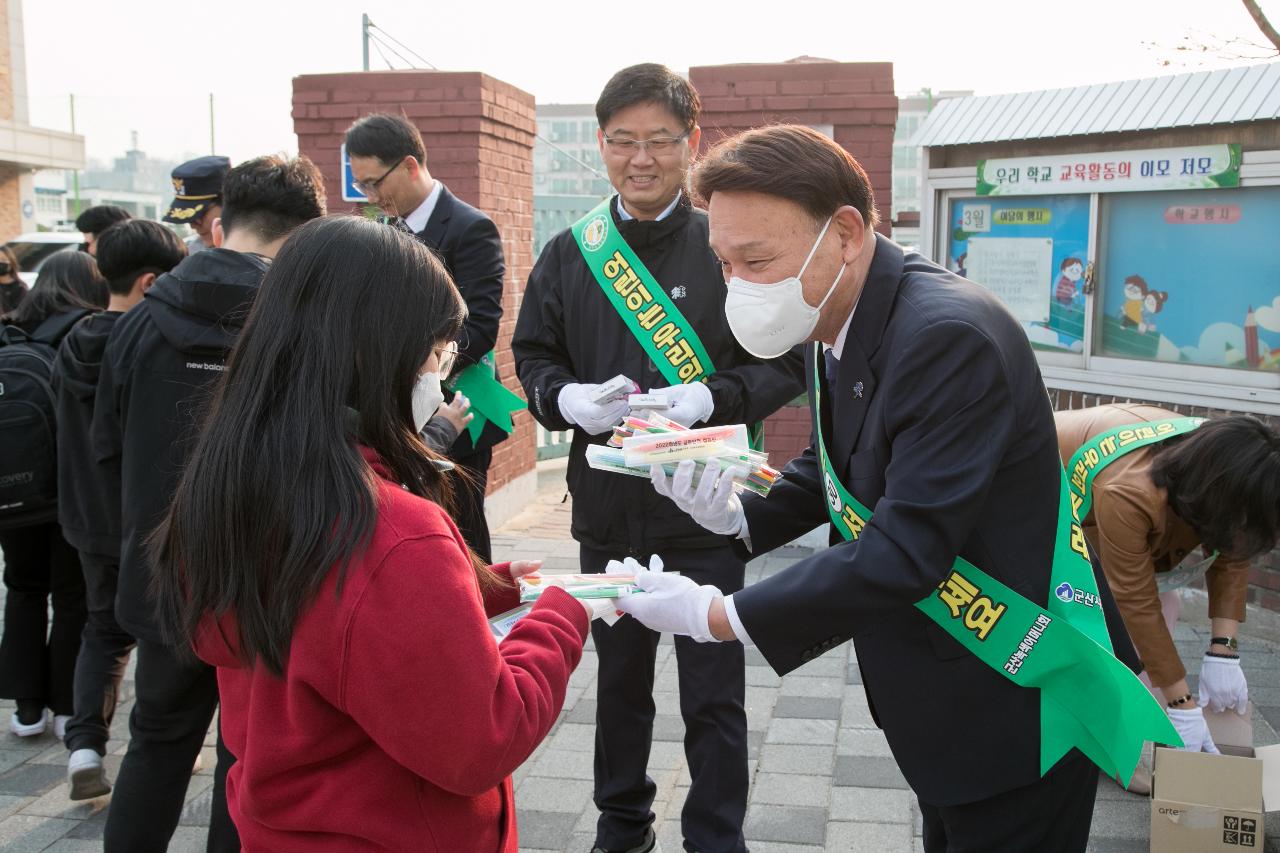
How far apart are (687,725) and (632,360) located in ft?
3.67

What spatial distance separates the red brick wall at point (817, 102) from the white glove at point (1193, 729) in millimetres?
3965

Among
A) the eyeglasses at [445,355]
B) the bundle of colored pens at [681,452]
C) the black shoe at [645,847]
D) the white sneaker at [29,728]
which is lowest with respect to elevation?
the white sneaker at [29,728]

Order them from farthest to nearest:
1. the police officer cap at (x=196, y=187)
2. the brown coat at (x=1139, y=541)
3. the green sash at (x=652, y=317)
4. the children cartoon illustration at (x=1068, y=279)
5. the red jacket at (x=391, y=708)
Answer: the children cartoon illustration at (x=1068, y=279) → the police officer cap at (x=196, y=187) → the brown coat at (x=1139, y=541) → the green sash at (x=652, y=317) → the red jacket at (x=391, y=708)

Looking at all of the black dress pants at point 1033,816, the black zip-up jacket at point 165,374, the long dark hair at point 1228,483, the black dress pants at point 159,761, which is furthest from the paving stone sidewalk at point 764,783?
the black dress pants at point 1033,816

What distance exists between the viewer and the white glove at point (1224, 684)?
12.7ft

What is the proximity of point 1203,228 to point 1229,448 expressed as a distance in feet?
8.76

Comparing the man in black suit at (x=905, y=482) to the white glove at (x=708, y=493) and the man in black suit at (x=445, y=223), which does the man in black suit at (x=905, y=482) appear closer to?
the white glove at (x=708, y=493)

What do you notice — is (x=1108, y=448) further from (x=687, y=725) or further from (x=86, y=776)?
(x=86, y=776)

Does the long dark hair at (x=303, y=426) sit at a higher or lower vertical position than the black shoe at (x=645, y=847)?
higher

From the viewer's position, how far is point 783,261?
7.10ft

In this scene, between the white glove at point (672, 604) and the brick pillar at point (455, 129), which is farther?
the brick pillar at point (455, 129)

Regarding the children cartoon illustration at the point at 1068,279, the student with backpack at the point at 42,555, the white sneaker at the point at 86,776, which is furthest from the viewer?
the children cartoon illustration at the point at 1068,279

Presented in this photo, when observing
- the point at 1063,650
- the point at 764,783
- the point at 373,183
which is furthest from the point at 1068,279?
the point at 1063,650

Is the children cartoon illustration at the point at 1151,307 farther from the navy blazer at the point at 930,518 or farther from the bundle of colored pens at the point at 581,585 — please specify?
the bundle of colored pens at the point at 581,585
